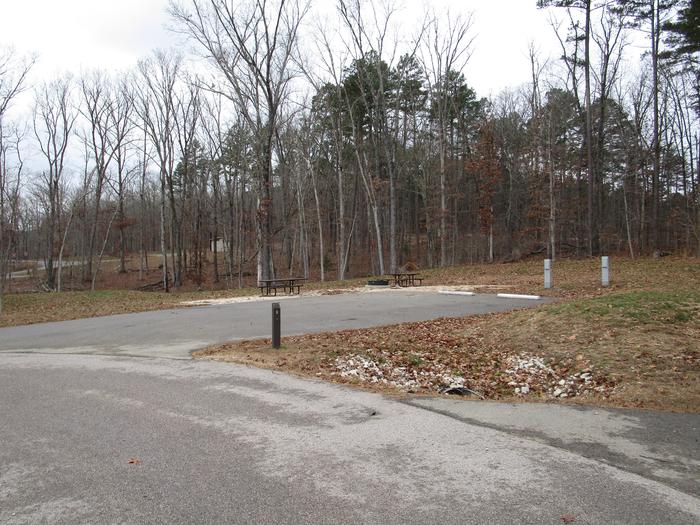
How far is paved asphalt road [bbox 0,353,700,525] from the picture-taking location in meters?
3.03

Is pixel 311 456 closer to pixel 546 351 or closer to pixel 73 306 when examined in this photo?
pixel 546 351

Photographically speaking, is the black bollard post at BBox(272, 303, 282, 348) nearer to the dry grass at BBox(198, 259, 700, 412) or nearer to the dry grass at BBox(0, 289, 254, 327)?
the dry grass at BBox(198, 259, 700, 412)

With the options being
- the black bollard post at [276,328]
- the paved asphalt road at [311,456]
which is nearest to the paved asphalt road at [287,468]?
the paved asphalt road at [311,456]

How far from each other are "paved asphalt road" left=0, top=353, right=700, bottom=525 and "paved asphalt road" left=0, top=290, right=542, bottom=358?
3.44m

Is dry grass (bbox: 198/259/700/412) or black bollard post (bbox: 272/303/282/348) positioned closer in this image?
dry grass (bbox: 198/259/700/412)

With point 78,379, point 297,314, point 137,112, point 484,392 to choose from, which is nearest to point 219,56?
point 137,112

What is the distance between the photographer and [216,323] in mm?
12109

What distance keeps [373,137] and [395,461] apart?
33795 mm

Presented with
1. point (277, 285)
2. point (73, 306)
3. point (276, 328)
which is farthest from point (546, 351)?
point (73, 306)

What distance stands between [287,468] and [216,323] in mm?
8880

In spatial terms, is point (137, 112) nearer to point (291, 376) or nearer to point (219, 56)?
point (219, 56)

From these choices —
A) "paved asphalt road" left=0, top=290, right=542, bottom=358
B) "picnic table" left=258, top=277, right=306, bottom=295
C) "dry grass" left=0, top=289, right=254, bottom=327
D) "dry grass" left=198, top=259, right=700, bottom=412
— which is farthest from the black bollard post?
"picnic table" left=258, top=277, right=306, bottom=295

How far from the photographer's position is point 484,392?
6.36 metres

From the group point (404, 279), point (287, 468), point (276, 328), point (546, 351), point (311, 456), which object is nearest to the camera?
point (287, 468)
